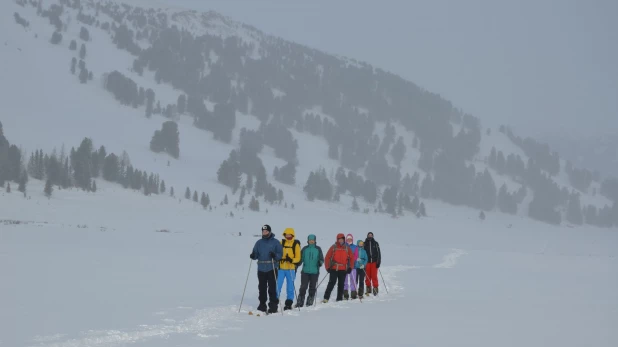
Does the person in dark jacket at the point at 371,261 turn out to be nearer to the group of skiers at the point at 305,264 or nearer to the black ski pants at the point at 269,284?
the group of skiers at the point at 305,264

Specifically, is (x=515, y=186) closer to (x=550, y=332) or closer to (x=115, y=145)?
(x=115, y=145)

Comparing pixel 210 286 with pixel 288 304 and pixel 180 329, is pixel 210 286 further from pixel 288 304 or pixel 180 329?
pixel 180 329

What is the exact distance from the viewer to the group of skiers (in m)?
12.8

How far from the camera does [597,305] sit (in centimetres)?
1512

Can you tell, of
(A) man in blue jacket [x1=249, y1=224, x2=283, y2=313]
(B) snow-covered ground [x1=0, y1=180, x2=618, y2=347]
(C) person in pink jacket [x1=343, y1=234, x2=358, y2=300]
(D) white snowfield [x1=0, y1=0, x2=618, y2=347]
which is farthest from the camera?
(C) person in pink jacket [x1=343, y1=234, x2=358, y2=300]

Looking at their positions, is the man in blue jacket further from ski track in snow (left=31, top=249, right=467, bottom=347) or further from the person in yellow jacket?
ski track in snow (left=31, top=249, right=467, bottom=347)

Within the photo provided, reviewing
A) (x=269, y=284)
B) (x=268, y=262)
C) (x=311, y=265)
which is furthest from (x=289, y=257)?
(x=311, y=265)

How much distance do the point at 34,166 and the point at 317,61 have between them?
101m

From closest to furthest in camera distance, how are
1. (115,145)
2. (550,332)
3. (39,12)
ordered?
(550,332)
(115,145)
(39,12)

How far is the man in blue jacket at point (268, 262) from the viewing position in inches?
499

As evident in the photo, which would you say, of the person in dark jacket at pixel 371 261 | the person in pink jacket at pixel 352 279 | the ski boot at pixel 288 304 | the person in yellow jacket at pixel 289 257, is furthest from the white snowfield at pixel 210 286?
the person in pink jacket at pixel 352 279

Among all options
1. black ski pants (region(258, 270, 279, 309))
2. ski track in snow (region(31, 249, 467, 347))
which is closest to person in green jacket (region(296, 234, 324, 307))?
ski track in snow (region(31, 249, 467, 347))

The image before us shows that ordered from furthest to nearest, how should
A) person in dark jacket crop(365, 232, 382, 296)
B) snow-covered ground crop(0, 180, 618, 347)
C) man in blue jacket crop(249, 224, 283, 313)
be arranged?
person in dark jacket crop(365, 232, 382, 296) < man in blue jacket crop(249, 224, 283, 313) < snow-covered ground crop(0, 180, 618, 347)

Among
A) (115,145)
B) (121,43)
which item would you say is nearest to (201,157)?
(115,145)
